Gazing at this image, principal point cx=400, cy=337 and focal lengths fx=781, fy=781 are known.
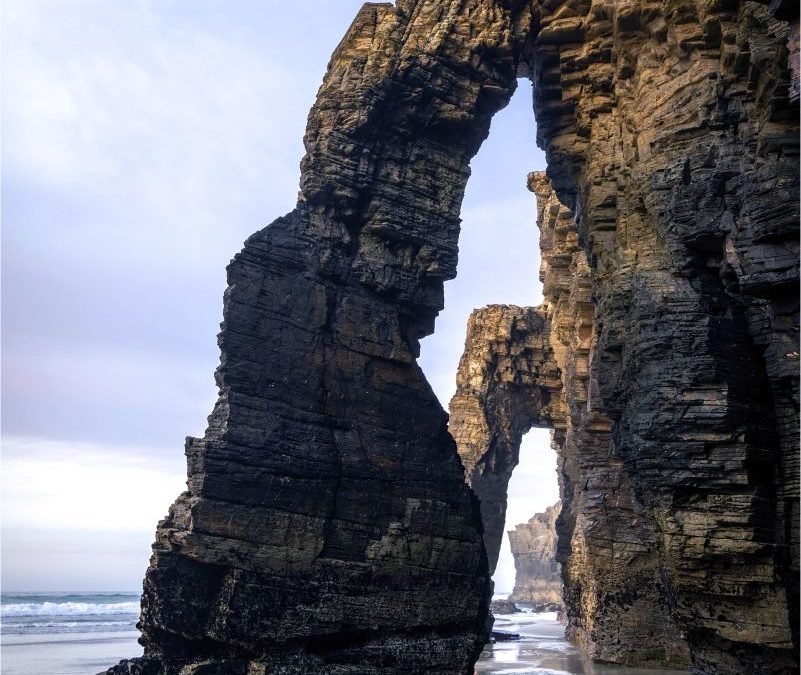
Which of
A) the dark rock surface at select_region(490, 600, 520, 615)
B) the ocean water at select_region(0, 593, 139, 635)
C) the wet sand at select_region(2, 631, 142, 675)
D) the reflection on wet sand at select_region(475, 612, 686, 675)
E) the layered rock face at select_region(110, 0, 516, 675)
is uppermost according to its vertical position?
the layered rock face at select_region(110, 0, 516, 675)

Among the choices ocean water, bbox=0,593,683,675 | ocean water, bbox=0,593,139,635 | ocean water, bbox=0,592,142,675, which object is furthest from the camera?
ocean water, bbox=0,593,139,635

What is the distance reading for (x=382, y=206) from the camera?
75.5ft

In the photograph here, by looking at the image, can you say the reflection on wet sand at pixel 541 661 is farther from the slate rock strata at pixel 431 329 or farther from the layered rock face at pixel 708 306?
the layered rock face at pixel 708 306

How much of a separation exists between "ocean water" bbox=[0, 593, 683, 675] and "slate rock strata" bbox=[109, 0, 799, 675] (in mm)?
3133

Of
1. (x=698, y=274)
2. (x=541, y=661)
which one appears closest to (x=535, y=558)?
(x=541, y=661)

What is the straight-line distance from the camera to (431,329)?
24.1 meters

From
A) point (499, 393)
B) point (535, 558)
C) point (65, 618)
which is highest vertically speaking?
point (499, 393)

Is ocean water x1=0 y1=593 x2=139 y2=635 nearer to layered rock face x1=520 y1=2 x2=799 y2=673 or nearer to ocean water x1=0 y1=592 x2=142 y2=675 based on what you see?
ocean water x1=0 y1=592 x2=142 y2=675

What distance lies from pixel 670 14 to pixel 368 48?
29.8 feet

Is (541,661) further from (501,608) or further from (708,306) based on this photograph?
(501,608)

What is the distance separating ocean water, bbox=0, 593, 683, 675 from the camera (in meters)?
25.8

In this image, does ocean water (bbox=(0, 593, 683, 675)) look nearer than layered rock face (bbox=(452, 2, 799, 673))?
No

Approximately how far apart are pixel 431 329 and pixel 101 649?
2287 centimetres

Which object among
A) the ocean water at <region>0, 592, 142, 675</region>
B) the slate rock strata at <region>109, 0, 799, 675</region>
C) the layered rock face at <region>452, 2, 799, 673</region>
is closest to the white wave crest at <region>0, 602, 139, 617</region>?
the ocean water at <region>0, 592, 142, 675</region>
